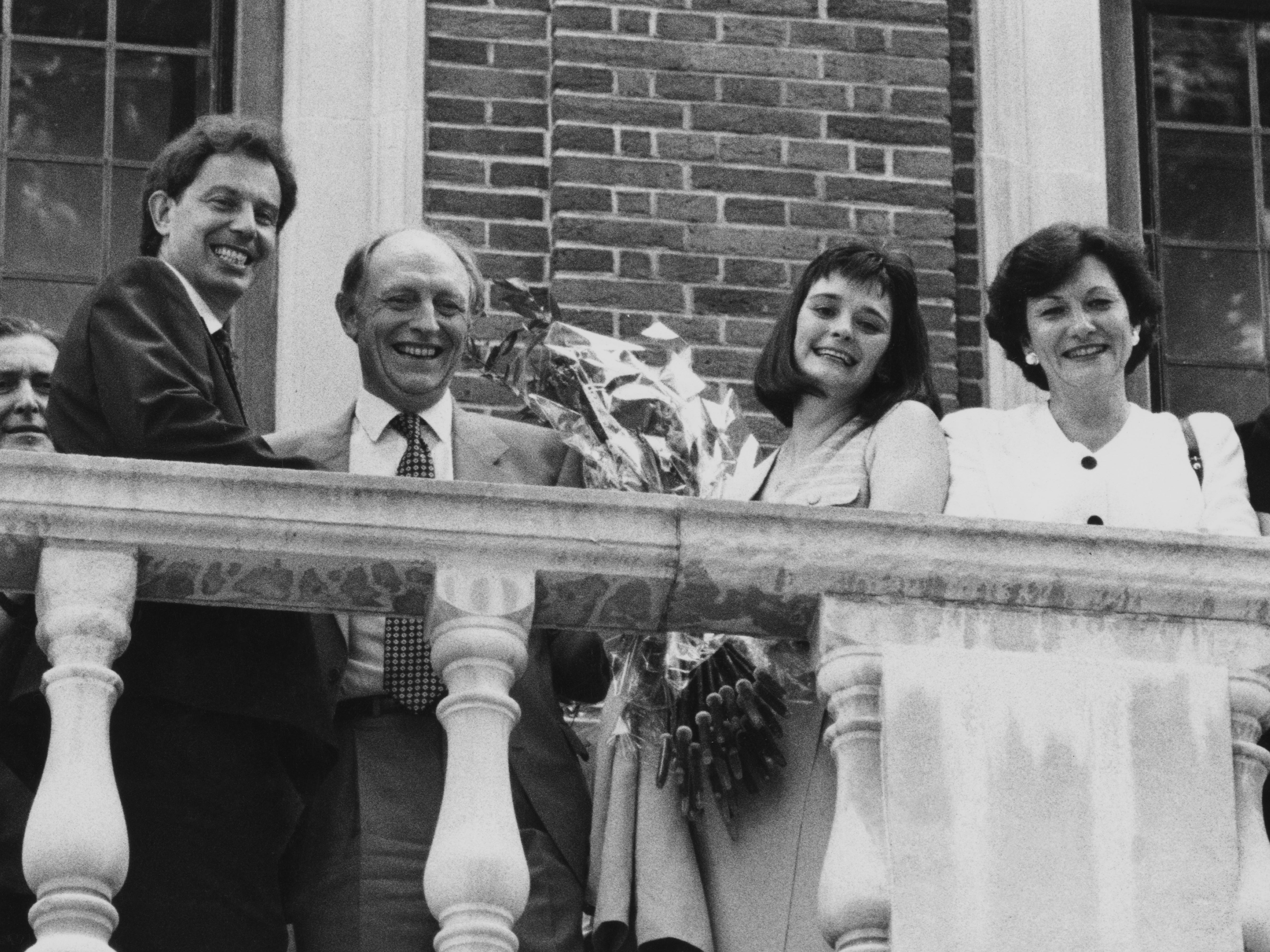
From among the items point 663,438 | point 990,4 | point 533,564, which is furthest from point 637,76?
point 533,564

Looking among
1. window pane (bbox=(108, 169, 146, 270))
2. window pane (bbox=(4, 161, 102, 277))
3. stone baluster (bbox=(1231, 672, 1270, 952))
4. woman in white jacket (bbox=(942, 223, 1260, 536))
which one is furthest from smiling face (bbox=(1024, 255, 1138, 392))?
window pane (bbox=(4, 161, 102, 277))

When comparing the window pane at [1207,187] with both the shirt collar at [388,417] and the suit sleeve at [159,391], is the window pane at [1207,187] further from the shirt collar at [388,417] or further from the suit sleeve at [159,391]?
the suit sleeve at [159,391]

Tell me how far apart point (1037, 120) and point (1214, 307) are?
2.33ft

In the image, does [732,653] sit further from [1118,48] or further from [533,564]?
[1118,48]

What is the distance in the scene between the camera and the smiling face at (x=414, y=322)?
546 centimetres

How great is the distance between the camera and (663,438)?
5.20 m

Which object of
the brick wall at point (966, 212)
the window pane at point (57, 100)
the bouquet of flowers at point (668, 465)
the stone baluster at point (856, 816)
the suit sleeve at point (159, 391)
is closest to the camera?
the stone baluster at point (856, 816)

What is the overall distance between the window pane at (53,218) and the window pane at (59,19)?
13.6 inches

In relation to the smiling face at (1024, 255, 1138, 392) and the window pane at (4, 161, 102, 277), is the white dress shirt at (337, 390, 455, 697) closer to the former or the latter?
the smiling face at (1024, 255, 1138, 392)

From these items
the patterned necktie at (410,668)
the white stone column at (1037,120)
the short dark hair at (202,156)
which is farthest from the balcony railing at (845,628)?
the white stone column at (1037,120)

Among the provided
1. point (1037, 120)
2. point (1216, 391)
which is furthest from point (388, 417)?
point (1216, 391)

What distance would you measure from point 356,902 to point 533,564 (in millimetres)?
617

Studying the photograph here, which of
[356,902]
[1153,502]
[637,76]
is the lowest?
[356,902]

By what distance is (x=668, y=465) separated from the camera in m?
5.19
